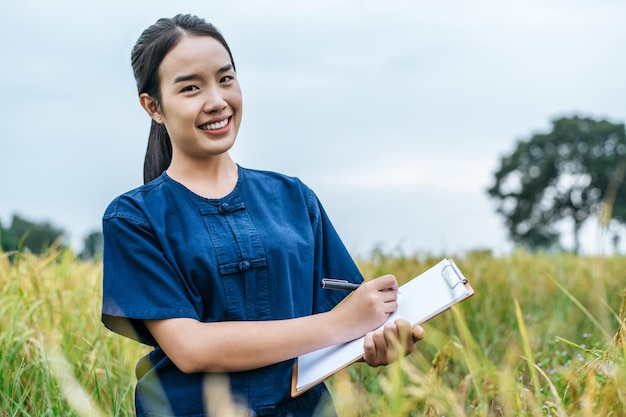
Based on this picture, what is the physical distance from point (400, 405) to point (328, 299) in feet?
2.54

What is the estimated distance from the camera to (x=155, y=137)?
2.29 meters

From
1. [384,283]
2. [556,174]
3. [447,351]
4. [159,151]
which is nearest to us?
[384,283]

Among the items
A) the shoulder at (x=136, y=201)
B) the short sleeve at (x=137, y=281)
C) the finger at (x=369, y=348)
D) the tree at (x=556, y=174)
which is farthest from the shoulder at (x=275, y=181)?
the tree at (x=556, y=174)

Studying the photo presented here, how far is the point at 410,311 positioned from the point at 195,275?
0.53 metres

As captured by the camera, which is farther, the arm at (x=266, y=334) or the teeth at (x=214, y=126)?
the teeth at (x=214, y=126)

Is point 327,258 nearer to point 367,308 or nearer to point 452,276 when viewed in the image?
point 367,308

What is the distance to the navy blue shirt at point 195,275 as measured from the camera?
6.31 feet

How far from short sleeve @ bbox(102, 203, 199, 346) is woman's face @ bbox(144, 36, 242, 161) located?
252mm

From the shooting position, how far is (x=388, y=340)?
71.6 inches

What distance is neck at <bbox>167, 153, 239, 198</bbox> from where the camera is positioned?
206 centimetres

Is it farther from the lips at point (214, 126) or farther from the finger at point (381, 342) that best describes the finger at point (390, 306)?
the lips at point (214, 126)

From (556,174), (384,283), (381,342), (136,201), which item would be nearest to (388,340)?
(381,342)

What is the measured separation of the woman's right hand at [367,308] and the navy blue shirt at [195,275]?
0.59ft

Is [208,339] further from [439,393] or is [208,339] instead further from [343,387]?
[439,393]
